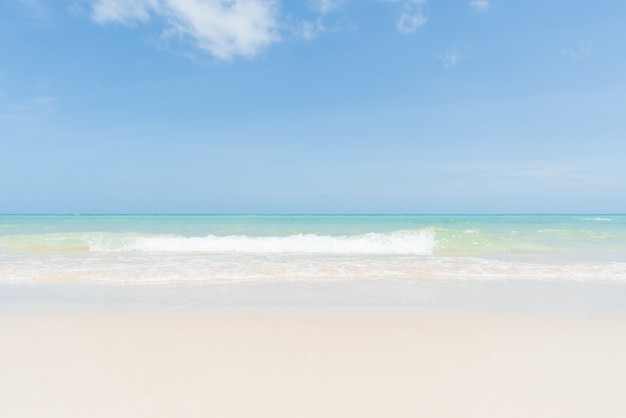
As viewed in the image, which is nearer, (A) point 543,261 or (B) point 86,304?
(B) point 86,304

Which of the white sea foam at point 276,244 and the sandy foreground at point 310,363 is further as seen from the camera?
the white sea foam at point 276,244

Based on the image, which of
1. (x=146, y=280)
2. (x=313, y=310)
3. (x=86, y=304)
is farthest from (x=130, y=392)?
(x=146, y=280)

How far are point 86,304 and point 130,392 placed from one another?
3309mm

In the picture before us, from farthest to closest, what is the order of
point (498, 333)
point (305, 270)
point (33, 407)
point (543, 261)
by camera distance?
point (543, 261), point (305, 270), point (498, 333), point (33, 407)

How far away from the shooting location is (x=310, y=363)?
3.44m

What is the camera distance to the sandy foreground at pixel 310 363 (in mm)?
2729

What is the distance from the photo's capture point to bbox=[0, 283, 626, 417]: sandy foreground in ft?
8.95

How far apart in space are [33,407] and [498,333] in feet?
15.1

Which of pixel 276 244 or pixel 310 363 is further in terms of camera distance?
pixel 276 244

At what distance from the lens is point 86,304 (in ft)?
18.2

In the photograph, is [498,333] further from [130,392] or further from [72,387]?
[72,387]

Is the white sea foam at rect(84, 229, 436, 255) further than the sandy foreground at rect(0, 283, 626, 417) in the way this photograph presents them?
Yes

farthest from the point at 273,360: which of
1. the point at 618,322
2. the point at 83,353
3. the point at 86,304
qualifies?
the point at 618,322

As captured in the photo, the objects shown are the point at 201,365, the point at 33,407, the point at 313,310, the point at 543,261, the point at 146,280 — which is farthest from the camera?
the point at 543,261
